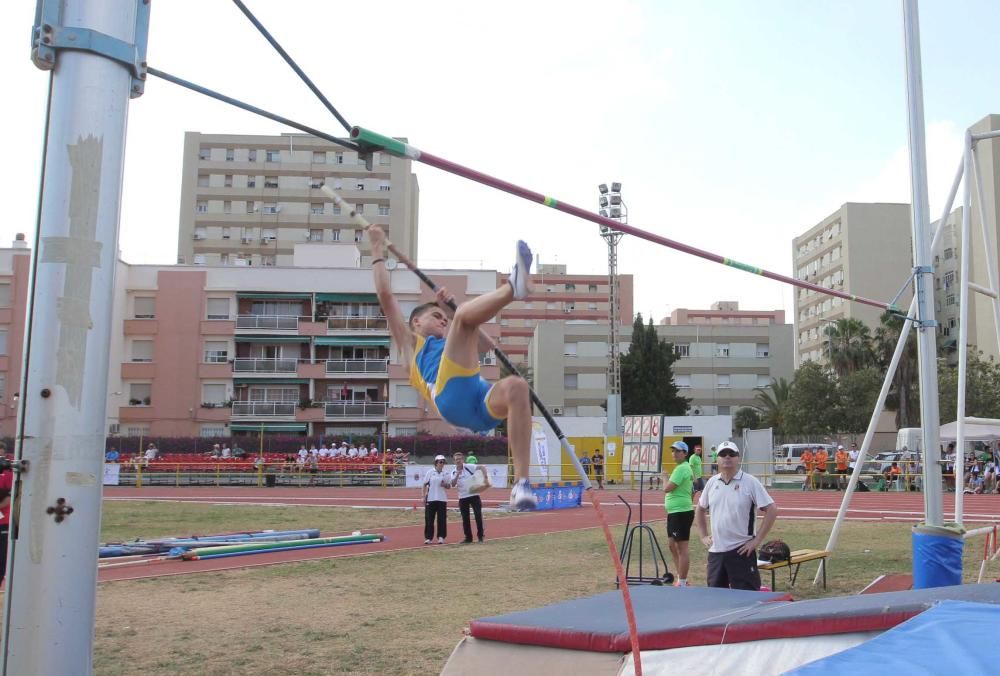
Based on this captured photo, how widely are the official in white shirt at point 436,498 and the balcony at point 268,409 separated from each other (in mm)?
23316

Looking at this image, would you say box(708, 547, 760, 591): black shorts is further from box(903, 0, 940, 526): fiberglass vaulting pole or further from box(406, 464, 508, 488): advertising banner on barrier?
box(406, 464, 508, 488): advertising banner on barrier

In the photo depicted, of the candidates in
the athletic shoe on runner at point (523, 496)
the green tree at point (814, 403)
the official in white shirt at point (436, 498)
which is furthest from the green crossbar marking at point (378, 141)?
the green tree at point (814, 403)

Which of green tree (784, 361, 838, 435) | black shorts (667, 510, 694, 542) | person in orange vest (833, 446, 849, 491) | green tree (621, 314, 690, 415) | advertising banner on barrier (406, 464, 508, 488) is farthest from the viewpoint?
green tree (621, 314, 690, 415)

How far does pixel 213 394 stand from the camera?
3703 cm

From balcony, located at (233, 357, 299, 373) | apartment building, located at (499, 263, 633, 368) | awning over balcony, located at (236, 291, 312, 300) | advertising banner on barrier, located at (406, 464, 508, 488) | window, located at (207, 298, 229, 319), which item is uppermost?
apartment building, located at (499, 263, 633, 368)

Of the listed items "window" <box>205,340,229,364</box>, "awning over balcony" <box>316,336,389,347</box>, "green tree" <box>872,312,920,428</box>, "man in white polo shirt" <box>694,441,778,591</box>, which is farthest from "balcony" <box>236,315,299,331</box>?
"green tree" <box>872,312,920,428</box>

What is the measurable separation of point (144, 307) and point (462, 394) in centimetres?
3642

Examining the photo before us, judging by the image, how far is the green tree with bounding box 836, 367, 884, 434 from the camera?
4362cm

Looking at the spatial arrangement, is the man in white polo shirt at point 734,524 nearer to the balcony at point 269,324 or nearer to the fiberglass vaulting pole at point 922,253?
the fiberglass vaulting pole at point 922,253

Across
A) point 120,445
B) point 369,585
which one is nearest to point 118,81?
point 369,585

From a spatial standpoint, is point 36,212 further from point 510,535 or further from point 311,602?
A: point 510,535

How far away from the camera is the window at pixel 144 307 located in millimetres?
36375

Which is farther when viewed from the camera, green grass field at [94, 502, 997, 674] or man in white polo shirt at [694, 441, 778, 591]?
man in white polo shirt at [694, 441, 778, 591]

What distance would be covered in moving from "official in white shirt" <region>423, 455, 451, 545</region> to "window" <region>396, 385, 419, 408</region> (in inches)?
863
